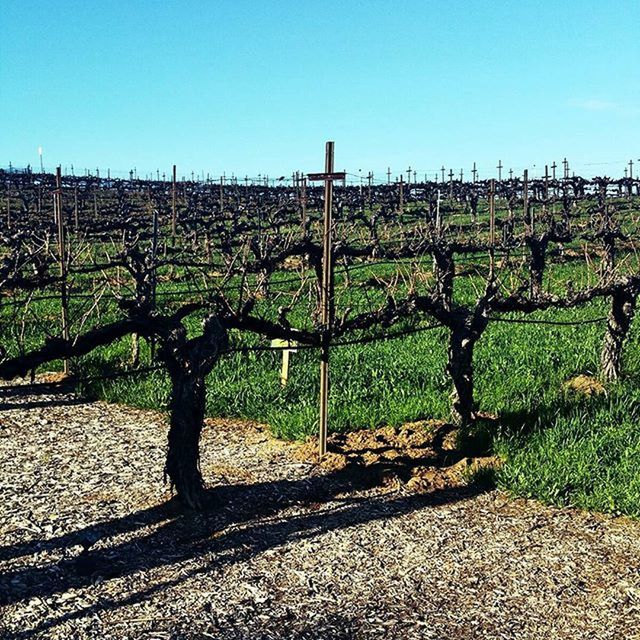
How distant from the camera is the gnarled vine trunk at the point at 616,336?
32.3 feet

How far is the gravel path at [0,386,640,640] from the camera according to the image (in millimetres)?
4598

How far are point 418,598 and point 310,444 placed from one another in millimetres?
3052

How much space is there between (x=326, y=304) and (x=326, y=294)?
0.36 feet

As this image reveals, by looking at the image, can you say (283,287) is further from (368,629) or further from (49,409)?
(368,629)

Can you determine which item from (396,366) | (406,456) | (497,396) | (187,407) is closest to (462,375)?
(497,396)

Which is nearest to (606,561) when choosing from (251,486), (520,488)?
(520,488)

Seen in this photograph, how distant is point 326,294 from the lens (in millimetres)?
7824

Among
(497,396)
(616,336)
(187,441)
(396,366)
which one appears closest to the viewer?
(187,441)

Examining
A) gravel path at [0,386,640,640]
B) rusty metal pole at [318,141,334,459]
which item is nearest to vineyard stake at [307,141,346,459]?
rusty metal pole at [318,141,334,459]

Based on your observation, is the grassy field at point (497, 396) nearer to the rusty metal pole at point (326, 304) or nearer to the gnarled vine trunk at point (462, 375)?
the gnarled vine trunk at point (462, 375)

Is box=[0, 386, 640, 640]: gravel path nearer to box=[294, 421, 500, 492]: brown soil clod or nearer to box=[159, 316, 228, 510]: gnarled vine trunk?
box=[294, 421, 500, 492]: brown soil clod

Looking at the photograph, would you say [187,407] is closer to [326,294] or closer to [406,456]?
Answer: [326,294]

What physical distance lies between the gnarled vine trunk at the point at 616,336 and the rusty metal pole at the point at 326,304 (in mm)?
4184

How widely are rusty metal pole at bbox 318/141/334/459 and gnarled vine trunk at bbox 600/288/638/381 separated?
4.18m
